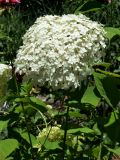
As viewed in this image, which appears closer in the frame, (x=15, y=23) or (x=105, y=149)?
(x=105, y=149)

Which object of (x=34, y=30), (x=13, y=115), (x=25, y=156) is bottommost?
(x=25, y=156)

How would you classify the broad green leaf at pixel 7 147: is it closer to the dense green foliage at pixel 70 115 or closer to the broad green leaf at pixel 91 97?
the dense green foliage at pixel 70 115

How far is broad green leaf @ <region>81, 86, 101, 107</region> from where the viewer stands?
2469 mm

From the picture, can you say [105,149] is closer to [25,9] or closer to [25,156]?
[25,156]

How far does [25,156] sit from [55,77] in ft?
2.38

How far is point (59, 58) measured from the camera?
7.54ft

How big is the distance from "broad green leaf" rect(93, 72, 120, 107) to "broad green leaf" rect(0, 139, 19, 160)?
1.50ft

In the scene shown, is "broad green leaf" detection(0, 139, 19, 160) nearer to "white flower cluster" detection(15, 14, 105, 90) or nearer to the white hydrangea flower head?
the white hydrangea flower head

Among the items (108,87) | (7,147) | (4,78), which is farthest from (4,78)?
(108,87)

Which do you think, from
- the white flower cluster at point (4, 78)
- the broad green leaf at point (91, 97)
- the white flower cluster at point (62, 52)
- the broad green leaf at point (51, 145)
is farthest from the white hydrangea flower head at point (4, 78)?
the broad green leaf at point (51, 145)

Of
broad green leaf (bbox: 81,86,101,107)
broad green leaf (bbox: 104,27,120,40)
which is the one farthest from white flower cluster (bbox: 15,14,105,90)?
broad green leaf (bbox: 81,86,101,107)

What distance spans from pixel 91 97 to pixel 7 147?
418 mm

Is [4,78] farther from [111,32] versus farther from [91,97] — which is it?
[111,32]

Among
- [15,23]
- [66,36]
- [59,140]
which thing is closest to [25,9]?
[15,23]
